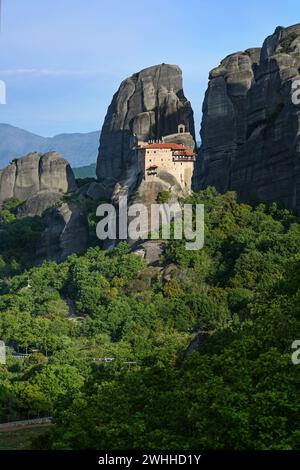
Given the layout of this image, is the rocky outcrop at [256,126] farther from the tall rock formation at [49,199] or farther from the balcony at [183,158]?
the tall rock formation at [49,199]

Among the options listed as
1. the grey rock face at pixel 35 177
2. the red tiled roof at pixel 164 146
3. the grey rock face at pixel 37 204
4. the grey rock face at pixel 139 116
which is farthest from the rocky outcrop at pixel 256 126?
the grey rock face at pixel 35 177

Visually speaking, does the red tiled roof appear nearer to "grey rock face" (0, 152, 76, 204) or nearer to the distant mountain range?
"grey rock face" (0, 152, 76, 204)

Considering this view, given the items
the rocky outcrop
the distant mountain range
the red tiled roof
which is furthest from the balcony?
the distant mountain range

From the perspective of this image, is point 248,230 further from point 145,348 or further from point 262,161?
point 145,348

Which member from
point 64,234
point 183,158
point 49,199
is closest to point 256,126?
point 183,158

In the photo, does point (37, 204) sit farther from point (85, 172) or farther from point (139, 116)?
point (85, 172)

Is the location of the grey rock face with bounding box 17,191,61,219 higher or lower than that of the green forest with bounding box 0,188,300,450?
higher
